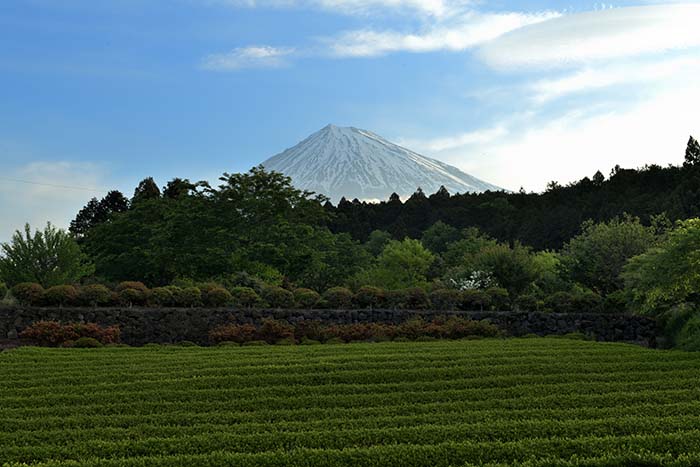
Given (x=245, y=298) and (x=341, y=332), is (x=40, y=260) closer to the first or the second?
(x=245, y=298)

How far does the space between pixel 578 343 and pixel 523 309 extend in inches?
298

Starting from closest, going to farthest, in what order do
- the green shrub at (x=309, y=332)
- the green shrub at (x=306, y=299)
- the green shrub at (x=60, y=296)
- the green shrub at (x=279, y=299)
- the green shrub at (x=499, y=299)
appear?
the green shrub at (x=309, y=332) < the green shrub at (x=60, y=296) < the green shrub at (x=279, y=299) < the green shrub at (x=306, y=299) < the green shrub at (x=499, y=299)

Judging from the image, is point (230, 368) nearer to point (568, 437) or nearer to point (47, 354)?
point (47, 354)

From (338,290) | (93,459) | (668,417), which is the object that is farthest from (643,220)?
(93,459)

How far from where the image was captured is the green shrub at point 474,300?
85.1 ft

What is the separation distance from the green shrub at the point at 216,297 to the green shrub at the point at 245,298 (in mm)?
426

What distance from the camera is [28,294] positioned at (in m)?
23.0

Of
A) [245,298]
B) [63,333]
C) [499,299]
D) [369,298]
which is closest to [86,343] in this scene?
[63,333]

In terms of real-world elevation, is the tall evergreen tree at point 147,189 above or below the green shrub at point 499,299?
above

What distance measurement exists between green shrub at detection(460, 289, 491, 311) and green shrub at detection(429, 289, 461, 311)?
25cm

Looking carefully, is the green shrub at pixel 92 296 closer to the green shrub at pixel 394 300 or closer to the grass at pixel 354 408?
the grass at pixel 354 408

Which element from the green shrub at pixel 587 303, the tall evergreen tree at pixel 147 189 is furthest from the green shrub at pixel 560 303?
the tall evergreen tree at pixel 147 189

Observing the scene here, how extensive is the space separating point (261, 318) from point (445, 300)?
787 centimetres

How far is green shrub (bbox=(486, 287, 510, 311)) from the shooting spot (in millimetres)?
26297
